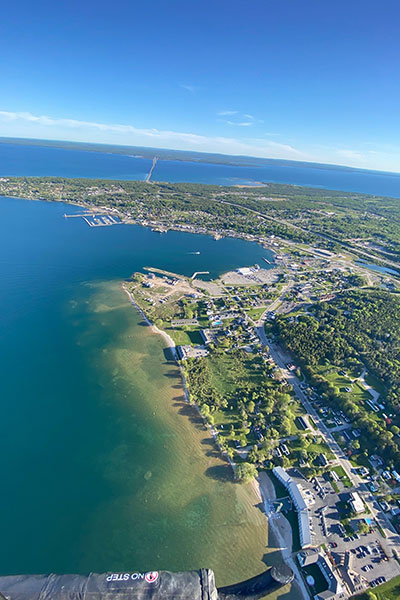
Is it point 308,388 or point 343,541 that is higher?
point 308,388

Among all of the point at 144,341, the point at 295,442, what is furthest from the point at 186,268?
the point at 295,442

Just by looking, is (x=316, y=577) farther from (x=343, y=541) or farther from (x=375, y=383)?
(x=375, y=383)

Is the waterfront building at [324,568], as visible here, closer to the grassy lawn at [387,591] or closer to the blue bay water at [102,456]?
the grassy lawn at [387,591]

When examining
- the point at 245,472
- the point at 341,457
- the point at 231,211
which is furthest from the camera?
the point at 231,211

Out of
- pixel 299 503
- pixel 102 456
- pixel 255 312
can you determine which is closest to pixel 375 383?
pixel 299 503

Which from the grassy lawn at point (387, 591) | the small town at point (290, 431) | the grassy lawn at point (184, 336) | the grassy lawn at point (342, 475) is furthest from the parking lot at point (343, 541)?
the grassy lawn at point (184, 336)

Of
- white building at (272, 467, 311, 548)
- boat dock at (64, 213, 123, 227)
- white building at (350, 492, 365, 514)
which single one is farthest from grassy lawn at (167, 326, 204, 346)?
boat dock at (64, 213, 123, 227)

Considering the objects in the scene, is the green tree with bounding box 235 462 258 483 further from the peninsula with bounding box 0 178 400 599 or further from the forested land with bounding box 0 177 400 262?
the forested land with bounding box 0 177 400 262

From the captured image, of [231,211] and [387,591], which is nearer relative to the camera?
[387,591]
